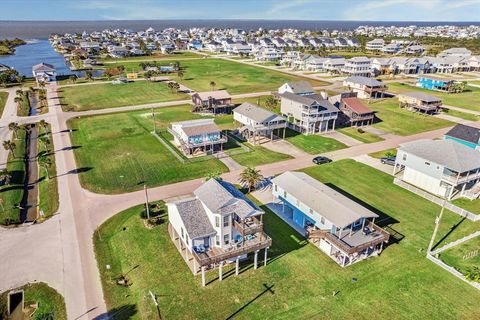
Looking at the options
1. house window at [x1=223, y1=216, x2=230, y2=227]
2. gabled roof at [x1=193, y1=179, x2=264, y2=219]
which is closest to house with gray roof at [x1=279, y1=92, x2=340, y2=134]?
gabled roof at [x1=193, y1=179, x2=264, y2=219]

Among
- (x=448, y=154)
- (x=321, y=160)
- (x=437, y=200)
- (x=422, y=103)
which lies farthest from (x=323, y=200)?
(x=422, y=103)

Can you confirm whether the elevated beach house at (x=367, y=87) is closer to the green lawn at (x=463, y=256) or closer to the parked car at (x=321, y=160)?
the parked car at (x=321, y=160)

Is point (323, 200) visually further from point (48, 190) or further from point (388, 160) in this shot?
point (48, 190)

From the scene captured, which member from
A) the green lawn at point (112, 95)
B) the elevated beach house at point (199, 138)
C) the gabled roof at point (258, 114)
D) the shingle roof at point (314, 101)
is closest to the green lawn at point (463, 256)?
the gabled roof at point (258, 114)

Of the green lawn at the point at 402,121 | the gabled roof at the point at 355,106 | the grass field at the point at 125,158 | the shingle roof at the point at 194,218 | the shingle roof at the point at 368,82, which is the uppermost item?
the shingle roof at the point at 368,82

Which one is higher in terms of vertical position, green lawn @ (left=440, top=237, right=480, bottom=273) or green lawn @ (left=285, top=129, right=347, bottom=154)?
green lawn @ (left=285, top=129, right=347, bottom=154)

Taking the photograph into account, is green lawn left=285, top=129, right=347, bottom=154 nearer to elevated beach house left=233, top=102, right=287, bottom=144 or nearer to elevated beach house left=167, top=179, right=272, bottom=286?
elevated beach house left=233, top=102, right=287, bottom=144

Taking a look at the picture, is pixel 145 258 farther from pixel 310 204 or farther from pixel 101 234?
pixel 310 204
